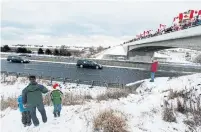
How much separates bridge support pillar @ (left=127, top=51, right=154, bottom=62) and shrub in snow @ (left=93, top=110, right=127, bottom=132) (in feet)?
190

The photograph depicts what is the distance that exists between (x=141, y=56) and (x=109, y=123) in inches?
2361

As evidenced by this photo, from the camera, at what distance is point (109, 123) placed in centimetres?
753

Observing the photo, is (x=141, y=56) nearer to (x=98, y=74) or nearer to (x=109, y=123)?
(x=98, y=74)

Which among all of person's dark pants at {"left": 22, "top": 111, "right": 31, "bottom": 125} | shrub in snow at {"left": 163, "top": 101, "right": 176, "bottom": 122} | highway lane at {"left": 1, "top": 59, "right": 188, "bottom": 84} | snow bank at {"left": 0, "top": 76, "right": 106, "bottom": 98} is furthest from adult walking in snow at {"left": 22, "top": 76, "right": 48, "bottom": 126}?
highway lane at {"left": 1, "top": 59, "right": 188, "bottom": 84}

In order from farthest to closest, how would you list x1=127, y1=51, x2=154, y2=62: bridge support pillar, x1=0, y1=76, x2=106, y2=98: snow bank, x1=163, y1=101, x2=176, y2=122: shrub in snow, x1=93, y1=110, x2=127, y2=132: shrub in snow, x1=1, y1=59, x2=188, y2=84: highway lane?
x1=127, y1=51, x2=154, y2=62: bridge support pillar < x1=1, y1=59, x2=188, y2=84: highway lane < x1=0, y1=76, x2=106, y2=98: snow bank < x1=163, y1=101, x2=176, y2=122: shrub in snow < x1=93, y1=110, x2=127, y2=132: shrub in snow

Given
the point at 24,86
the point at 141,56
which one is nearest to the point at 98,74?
the point at 24,86

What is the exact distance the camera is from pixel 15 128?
8547 millimetres

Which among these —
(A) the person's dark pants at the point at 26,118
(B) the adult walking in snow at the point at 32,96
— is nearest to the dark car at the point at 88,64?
(A) the person's dark pants at the point at 26,118

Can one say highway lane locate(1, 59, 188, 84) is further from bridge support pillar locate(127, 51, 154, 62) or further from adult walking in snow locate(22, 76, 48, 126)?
bridge support pillar locate(127, 51, 154, 62)

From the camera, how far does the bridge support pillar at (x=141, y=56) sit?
6538 cm

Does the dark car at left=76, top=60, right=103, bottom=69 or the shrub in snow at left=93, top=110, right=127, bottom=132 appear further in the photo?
the dark car at left=76, top=60, right=103, bottom=69

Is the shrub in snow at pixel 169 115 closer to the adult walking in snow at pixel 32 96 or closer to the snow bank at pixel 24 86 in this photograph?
the adult walking in snow at pixel 32 96

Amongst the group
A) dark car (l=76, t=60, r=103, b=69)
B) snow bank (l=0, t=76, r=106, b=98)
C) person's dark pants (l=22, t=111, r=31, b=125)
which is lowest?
snow bank (l=0, t=76, r=106, b=98)

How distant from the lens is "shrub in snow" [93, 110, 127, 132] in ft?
24.3
